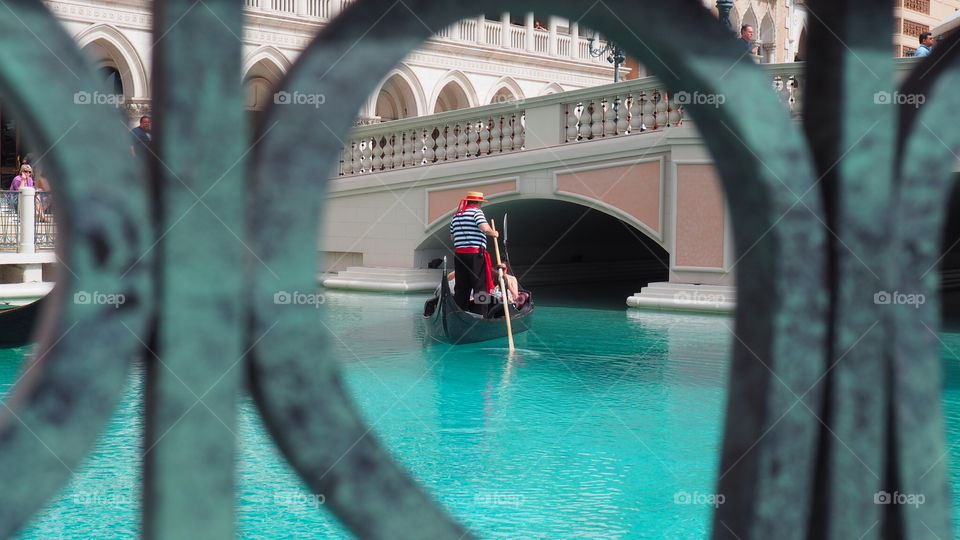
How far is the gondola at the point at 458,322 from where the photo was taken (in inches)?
335

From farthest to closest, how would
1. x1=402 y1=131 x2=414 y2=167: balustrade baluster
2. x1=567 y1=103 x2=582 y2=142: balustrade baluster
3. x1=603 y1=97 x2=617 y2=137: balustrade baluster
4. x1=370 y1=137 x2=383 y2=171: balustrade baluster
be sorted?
x1=370 y1=137 x2=383 y2=171: balustrade baluster, x1=402 y1=131 x2=414 y2=167: balustrade baluster, x1=567 y1=103 x2=582 y2=142: balustrade baluster, x1=603 y1=97 x2=617 y2=137: balustrade baluster

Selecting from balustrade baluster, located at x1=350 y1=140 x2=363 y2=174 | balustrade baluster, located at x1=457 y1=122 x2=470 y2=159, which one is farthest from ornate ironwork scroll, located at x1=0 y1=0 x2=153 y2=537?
balustrade baluster, located at x1=350 y1=140 x2=363 y2=174

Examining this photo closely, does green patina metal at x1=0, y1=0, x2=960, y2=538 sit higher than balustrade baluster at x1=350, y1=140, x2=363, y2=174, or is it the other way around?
balustrade baluster at x1=350, y1=140, x2=363, y2=174

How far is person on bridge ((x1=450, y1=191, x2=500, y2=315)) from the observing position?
8781mm

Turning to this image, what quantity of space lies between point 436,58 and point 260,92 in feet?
13.4

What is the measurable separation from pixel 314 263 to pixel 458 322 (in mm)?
7948

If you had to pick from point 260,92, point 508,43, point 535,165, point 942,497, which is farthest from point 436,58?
point 942,497

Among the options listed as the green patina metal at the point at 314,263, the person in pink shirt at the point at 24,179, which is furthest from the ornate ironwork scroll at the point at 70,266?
the person in pink shirt at the point at 24,179

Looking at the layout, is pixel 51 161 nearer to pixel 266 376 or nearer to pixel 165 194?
pixel 165 194

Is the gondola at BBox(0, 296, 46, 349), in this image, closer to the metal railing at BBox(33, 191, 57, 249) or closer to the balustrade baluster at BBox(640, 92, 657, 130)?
the metal railing at BBox(33, 191, 57, 249)

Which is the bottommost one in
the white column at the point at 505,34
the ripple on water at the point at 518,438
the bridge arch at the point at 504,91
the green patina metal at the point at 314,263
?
the ripple on water at the point at 518,438

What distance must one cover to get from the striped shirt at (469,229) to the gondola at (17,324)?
128 inches

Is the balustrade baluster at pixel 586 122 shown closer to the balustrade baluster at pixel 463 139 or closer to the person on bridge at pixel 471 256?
the balustrade baluster at pixel 463 139

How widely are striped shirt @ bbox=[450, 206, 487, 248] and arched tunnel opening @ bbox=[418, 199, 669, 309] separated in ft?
13.7
